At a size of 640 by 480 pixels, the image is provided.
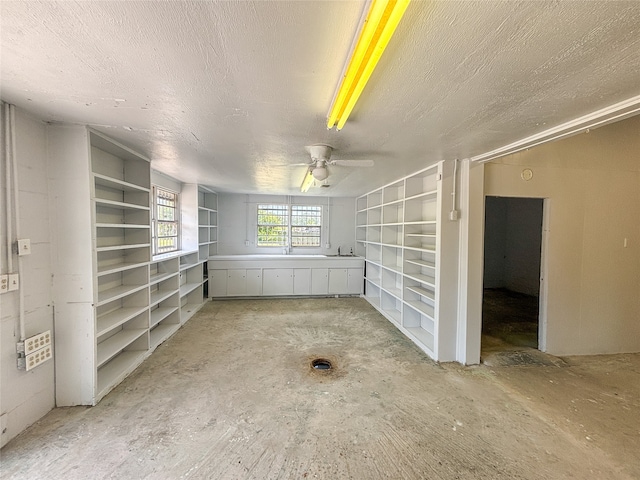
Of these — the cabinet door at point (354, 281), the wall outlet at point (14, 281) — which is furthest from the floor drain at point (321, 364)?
the cabinet door at point (354, 281)

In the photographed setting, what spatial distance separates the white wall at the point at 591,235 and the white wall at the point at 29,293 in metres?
4.63

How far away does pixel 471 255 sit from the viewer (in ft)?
9.87

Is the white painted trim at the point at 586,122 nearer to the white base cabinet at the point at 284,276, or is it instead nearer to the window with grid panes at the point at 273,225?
the white base cabinet at the point at 284,276

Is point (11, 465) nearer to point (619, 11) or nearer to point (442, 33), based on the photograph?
point (442, 33)

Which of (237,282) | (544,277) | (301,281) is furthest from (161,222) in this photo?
(544,277)

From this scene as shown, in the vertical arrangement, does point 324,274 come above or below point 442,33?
below

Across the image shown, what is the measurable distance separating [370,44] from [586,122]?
5.90 ft

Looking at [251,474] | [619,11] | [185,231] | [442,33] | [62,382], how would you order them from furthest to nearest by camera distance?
[185,231]
[62,382]
[251,474]
[442,33]
[619,11]

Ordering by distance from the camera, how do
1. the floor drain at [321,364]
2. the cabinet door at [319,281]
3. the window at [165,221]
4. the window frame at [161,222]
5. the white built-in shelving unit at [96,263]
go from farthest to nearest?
the cabinet door at [319,281]
the window at [165,221]
the window frame at [161,222]
the floor drain at [321,364]
the white built-in shelving unit at [96,263]

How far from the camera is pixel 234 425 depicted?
2035 mm

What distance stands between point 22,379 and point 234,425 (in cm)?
156

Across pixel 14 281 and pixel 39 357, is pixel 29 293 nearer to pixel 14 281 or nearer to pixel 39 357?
pixel 14 281

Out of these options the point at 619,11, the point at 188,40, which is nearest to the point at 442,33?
the point at 619,11

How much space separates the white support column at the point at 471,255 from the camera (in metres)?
2.98
